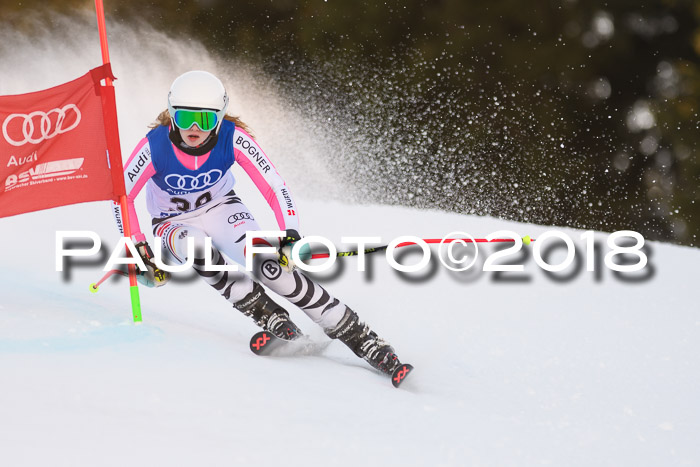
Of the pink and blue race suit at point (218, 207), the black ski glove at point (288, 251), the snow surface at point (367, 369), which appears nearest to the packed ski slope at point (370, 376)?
the snow surface at point (367, 369)

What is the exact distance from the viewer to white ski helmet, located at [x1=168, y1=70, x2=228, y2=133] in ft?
13.0

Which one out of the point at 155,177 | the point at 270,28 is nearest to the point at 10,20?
the point at 270,28

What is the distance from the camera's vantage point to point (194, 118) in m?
3.98

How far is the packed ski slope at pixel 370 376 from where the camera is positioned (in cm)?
296

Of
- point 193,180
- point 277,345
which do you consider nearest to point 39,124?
point 193,180

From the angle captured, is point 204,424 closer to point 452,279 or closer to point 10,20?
point 452,279

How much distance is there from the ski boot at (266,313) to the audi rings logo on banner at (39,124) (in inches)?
49.9

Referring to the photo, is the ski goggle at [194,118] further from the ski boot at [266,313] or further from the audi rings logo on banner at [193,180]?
the ski boot at [266,313]

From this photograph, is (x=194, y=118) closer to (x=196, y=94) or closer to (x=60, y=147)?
(x=196, y=94)

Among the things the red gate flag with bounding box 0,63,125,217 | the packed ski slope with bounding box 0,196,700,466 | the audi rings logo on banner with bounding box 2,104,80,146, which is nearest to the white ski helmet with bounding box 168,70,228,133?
the red gate flag with bounding box 0,63,125,217

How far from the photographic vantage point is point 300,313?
553 cm

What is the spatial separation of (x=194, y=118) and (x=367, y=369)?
153 centimetres

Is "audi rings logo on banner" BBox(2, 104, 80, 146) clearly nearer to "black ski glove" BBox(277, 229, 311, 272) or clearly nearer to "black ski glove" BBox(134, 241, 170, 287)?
"black ski glove" BBox(134, 241, 170, 287)

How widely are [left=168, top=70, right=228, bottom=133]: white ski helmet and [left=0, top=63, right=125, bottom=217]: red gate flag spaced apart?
1.62ft
